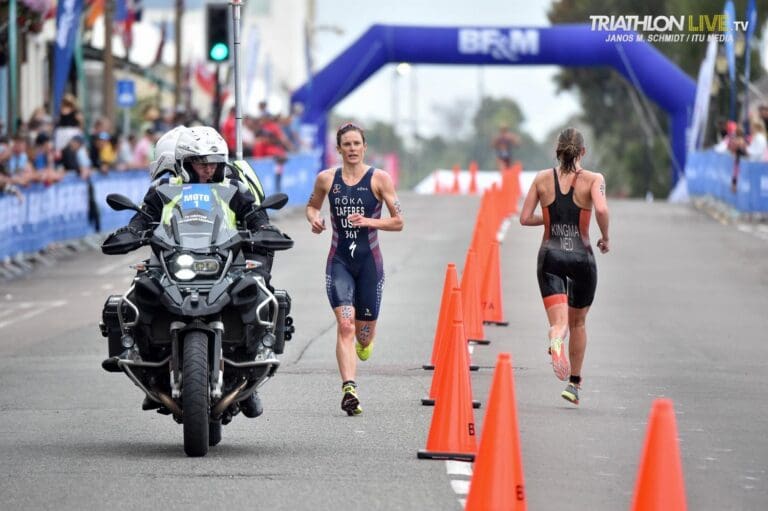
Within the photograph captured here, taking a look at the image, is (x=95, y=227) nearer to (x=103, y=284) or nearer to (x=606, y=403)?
(x=103, y=284)

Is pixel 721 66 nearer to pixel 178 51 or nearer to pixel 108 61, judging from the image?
pixel 108 61

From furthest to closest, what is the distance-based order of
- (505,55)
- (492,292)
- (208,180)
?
(505,55) → (492,292) → (208,180)

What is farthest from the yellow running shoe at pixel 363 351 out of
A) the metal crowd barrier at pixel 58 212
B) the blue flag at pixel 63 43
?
the blue flag at pixel 63 43

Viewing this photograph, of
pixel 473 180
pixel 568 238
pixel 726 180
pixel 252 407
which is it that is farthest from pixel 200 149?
pixel 473 180

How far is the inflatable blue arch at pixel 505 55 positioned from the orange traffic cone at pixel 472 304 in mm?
31290

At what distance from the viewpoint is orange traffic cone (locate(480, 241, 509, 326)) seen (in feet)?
57.1

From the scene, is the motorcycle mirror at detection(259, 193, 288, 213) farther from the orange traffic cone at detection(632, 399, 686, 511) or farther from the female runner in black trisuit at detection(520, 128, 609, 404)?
the orange traffic cone at detection(632, 399, 686, 511)

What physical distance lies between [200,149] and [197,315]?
113 centimetres

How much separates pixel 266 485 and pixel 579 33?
3961cm

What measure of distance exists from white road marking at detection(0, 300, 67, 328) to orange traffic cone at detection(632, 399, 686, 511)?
12599 millimetres

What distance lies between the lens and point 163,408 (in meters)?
10.1

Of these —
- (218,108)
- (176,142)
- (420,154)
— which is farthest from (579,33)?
(420,154)

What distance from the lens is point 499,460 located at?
25.3 feet

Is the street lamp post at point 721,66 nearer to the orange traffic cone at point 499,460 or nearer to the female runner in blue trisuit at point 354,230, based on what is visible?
the female runner in blue trisuit at point 354,230
